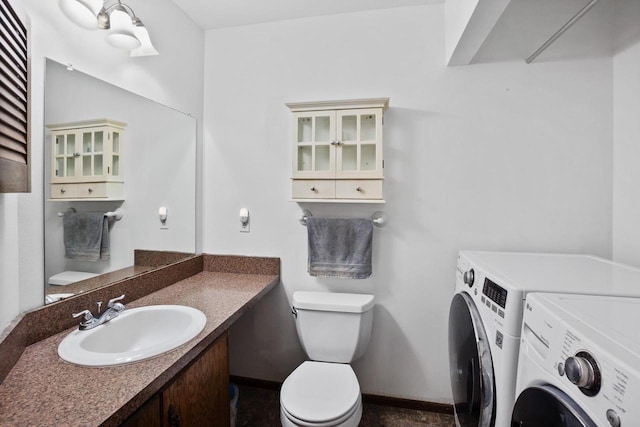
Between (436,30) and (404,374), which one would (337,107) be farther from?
(404,374)

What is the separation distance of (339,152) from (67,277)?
1.37 metres

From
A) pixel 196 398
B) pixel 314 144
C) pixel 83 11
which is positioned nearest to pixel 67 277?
pixel 196 398

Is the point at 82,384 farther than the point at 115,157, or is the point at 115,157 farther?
the point at 115,157

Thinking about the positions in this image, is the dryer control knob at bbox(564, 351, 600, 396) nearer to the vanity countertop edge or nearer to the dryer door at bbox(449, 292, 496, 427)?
the dryer door at bbox(449, 292, 496, 427)

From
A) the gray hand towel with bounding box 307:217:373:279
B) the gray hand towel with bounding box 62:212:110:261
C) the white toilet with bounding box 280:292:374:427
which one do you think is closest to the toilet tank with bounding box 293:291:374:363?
the white toilet with bounding box 280:292:374:427

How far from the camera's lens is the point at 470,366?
1203mm

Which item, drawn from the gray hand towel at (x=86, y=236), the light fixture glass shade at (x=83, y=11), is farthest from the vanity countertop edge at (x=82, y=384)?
the light fixture glass shade at (x=83, y=11)

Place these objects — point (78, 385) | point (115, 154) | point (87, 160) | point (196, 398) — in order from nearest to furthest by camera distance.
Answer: point (78, 385), point (196, 398), point (87, 160), point (115, 154)

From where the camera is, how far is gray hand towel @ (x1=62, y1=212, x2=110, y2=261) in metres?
1.20

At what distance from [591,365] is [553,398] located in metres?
0.15

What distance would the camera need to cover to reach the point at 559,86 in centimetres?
158

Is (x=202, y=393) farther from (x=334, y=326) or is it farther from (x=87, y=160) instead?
(x=87, y=160)

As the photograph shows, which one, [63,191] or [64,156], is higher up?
[64,156]

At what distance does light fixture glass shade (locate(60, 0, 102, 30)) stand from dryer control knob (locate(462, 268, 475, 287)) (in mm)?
1944
